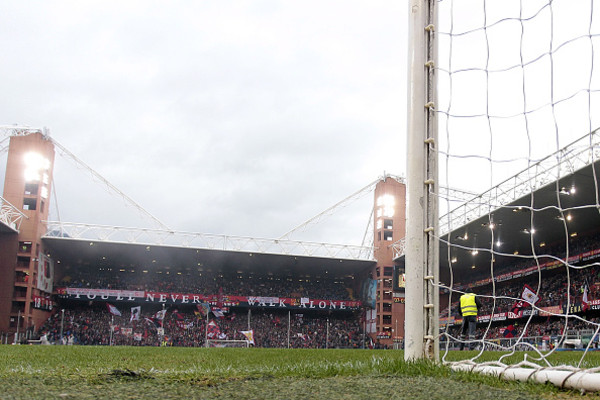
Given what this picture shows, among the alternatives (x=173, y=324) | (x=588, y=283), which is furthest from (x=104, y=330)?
(x=588, y=283)

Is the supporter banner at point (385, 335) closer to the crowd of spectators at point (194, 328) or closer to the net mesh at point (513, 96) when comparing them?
the crowd of spectators at point (194, 328)

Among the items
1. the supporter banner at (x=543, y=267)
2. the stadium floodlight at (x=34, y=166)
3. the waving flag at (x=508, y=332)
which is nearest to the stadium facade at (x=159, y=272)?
the stadium floodlight at (x=34, y=166)

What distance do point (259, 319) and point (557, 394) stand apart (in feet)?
151

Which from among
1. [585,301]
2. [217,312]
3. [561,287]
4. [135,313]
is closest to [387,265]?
[217,312]

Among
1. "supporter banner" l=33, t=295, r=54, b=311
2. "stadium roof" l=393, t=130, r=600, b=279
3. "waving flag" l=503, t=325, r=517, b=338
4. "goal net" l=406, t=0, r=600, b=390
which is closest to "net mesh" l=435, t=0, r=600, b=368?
"goal net" l=406, t=0, r=600, b=390

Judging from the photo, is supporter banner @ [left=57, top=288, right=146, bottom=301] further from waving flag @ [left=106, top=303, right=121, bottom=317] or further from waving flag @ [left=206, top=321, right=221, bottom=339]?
waving flag @ [left=206, top=321, right=221, bottom=339]

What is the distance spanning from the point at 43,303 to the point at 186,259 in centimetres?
1102

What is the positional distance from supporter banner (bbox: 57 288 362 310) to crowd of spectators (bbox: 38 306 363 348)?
141cm

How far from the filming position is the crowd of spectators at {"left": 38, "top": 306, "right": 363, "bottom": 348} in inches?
1658

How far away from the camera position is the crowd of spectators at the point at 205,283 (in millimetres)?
45344

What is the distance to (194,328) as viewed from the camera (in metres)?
45.0

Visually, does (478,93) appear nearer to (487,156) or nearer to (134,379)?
(487,156)

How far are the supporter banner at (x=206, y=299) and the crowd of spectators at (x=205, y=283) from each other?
2.37ft

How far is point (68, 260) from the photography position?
45219 millimetres
